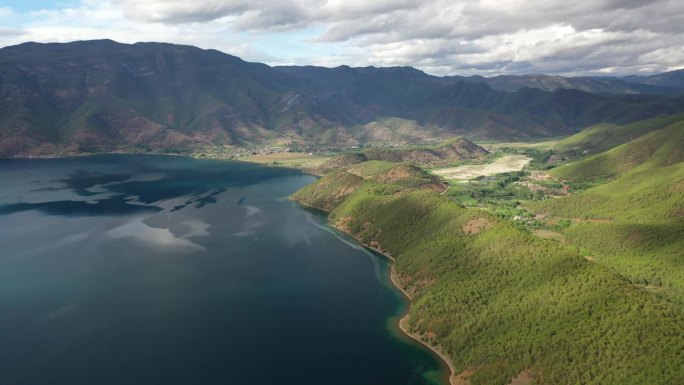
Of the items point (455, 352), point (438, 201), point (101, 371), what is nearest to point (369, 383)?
point (455, 352)

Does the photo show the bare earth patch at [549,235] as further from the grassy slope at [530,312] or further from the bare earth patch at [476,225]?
the bare earth patch at [476,225]

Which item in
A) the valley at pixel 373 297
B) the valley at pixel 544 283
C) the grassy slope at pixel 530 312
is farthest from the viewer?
the valley at pixel 373 297

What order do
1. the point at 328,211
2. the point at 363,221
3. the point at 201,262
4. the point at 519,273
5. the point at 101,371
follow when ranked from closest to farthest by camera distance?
the point at 101,371 → the point at 519,273 → the point at 201,262 → the point at 363,221 → the point at 328,211

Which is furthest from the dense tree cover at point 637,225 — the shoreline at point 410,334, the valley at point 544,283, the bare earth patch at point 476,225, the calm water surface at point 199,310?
the calm water surface at point 199,310

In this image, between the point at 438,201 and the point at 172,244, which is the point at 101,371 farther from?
the point at 438,201

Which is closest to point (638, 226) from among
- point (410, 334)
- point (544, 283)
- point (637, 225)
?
point (637, 225)
